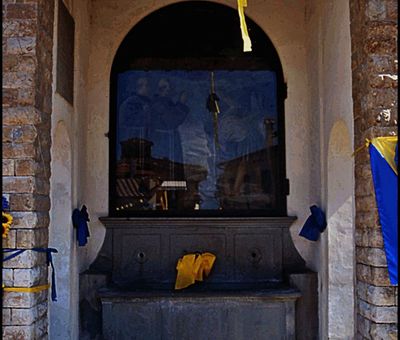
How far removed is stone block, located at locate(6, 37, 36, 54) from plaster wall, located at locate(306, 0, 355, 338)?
242 centimetres

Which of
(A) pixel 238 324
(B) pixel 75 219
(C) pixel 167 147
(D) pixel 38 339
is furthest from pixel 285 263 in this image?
(D) pixel 38 339

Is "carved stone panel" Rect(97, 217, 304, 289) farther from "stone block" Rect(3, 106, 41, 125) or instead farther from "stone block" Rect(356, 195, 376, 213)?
"stone block" Rect(3, 106, 41, 125)

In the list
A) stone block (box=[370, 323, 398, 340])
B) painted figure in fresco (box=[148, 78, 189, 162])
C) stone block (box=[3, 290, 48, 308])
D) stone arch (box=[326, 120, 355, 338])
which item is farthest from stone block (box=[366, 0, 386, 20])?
stone block (box=[3, 290, 48, 308])

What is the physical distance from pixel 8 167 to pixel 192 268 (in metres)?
2.46

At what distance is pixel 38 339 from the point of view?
409cm

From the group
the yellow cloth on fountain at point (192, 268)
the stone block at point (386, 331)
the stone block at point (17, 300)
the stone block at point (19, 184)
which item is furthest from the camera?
the yellow cloth on fountain at point (192, 268)

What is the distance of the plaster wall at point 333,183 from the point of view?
5062mm

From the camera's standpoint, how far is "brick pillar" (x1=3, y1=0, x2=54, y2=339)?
3.94 m

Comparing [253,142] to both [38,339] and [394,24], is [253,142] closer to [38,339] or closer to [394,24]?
[394,24]

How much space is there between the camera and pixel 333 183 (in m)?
5.38

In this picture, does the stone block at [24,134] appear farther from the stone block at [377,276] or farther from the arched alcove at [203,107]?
the stone block at [377,276]

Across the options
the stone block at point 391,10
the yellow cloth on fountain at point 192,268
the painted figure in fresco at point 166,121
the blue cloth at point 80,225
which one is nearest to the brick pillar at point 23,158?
the blue cloth at point 80,225

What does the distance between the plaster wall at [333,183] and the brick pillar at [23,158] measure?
242cm

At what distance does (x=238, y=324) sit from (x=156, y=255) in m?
1.15
